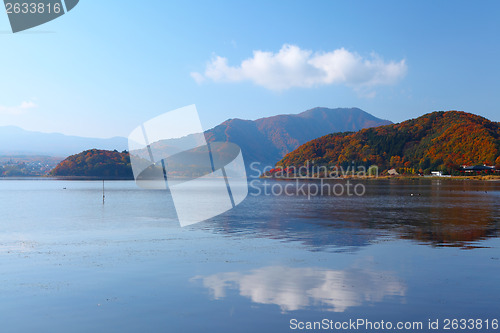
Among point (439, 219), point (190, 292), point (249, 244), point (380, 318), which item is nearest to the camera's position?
point (380, 318)

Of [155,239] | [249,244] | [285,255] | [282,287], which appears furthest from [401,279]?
[155,239]

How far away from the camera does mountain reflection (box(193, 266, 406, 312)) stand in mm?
15008

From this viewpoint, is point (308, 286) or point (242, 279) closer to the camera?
point (308, 286)

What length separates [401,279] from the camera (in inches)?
721

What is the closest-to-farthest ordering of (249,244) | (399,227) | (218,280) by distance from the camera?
(218,280)
(249,244)
(399,227)

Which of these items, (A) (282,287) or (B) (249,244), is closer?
(A) (282,287)

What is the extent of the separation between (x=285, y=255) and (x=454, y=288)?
948 cm

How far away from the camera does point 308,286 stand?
17031 millimetres

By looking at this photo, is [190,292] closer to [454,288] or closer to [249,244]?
[454,288]

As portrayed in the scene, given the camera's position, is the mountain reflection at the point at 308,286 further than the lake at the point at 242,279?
Yes

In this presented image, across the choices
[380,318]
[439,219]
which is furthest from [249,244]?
[439,219]

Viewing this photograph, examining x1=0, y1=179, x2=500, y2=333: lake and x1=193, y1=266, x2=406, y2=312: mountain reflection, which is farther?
x1=193, y1=266, x2=406, y2=312: mountain reflection

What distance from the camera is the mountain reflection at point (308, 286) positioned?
15008mm

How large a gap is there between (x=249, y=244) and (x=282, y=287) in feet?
38.0
